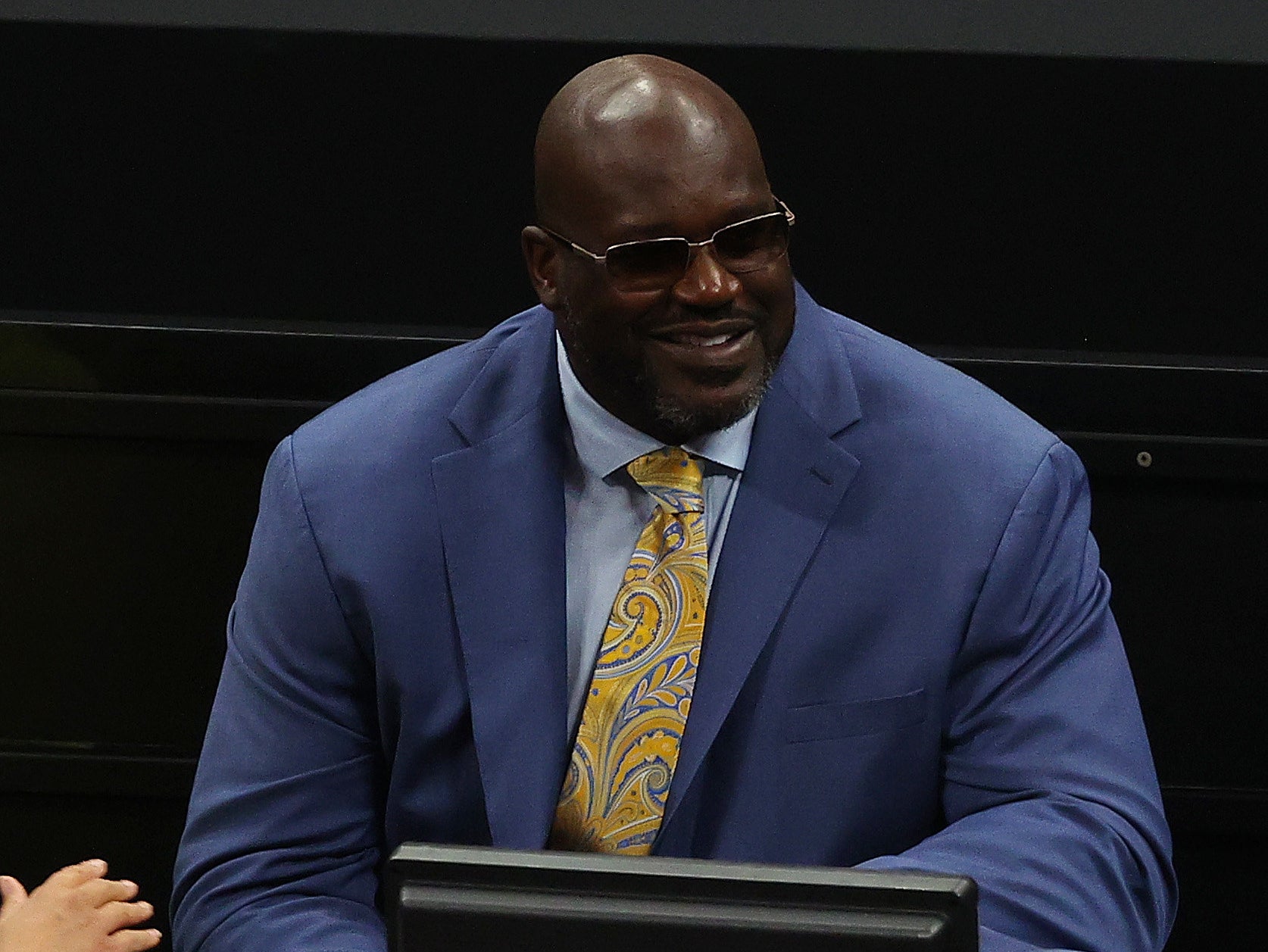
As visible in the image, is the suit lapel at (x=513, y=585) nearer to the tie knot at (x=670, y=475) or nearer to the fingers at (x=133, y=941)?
the tie knot at (x=670, y=475)

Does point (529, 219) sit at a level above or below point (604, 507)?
above

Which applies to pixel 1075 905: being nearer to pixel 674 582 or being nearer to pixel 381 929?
pixel 674 582

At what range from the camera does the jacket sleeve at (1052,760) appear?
1799 millimetres

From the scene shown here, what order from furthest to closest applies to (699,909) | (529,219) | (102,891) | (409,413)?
(529,219), (409,413), (102,891), (699,909)

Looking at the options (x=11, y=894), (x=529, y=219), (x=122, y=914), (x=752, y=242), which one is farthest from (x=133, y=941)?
(x=529, y=219)

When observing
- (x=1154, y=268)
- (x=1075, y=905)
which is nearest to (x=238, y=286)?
(x=1154, y=268)

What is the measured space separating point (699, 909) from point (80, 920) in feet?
3.09

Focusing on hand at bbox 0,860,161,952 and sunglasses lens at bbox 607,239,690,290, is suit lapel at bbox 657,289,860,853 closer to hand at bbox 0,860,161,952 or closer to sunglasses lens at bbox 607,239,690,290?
sunglasses lens at bbox 607,239,690,290

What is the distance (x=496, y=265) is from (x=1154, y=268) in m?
0.80

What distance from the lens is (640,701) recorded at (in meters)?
1.97

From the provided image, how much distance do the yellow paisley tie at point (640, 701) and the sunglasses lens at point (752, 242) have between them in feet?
0.83

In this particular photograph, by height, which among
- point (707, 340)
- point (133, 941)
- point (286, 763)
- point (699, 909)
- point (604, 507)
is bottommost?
point (133, 941)

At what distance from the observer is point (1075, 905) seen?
180 cm

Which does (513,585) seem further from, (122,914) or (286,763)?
(122,914)
